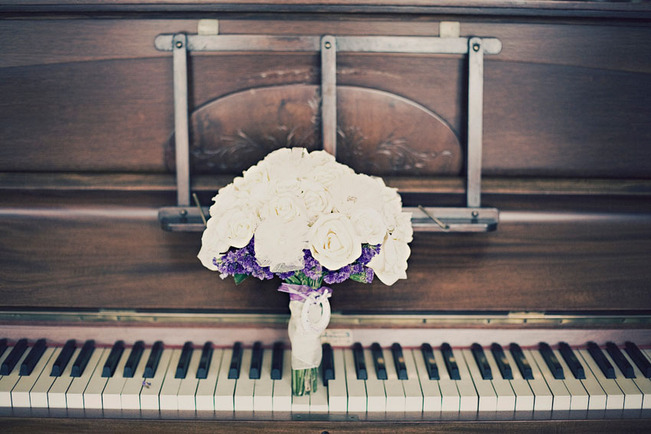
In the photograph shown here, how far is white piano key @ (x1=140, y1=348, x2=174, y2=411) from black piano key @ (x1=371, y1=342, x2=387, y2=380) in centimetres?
69

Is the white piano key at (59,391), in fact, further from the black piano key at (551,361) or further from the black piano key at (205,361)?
the black piano key at (551,361)

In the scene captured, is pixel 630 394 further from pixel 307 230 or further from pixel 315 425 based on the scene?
pixel 307 230

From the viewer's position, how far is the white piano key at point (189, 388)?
5.97 feet

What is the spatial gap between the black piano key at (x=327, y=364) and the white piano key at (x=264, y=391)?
18 cm

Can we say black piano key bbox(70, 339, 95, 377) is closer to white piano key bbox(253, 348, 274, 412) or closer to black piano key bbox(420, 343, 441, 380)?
white piano key bbox(253, 348, 274, 412)

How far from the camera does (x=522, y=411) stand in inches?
72.3

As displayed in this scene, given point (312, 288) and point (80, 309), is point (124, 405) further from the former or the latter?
point (312, 288)

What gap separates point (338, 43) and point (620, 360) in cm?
146

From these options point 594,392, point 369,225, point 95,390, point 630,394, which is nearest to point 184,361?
point 95,390

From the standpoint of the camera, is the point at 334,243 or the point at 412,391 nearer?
the point at 334,243

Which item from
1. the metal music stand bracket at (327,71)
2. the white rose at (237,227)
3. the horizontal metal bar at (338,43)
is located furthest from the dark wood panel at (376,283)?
the horizontal metal bar at (338,43)

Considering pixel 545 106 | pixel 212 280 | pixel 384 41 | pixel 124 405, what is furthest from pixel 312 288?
pixel 545 106

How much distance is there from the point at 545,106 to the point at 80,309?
5.93ft

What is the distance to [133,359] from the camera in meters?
1.92
